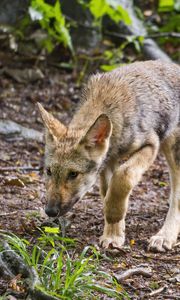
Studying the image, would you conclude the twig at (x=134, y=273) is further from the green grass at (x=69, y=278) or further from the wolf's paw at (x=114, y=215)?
the wolf's paw at (x=114, y=215)

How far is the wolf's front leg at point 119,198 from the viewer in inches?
244

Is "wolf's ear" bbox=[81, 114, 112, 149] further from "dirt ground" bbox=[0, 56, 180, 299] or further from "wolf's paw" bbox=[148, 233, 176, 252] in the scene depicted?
"wolf's paw" bbox=[148, 233, 176, 252]

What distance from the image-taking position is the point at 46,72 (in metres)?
11.8

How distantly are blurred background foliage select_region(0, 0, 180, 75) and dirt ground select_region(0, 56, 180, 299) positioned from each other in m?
0.45

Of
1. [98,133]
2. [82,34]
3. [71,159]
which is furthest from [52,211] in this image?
[82,34]

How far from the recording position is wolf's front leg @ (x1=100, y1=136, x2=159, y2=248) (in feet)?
20.3

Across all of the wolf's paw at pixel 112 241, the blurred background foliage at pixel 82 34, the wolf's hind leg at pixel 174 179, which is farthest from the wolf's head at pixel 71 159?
the blurred background foliage at pixel 82 34

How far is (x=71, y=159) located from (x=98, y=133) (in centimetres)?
33

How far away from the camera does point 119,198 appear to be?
20.2ft

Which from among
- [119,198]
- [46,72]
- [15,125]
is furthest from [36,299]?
[46,72]

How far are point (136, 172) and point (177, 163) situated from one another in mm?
922

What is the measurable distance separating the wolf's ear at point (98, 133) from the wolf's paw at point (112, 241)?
0.85 m

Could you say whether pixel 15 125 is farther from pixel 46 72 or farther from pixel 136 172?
pixel 136 172

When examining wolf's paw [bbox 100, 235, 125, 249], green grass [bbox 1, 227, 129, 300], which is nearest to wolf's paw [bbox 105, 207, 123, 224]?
wolf's paw [bbox 100, 235, 125, 249]
